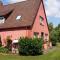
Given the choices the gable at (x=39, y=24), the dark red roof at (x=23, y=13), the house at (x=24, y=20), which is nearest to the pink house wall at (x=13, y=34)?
the house at (x=24, y=20)

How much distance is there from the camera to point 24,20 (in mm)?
30266

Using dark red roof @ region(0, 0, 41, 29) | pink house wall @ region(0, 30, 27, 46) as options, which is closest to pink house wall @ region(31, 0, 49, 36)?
dark red roof @ region(0, 0, 41, 29)

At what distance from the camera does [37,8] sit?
32.5 m

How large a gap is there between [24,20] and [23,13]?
2313 millimetres

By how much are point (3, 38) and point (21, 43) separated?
727 centimetres

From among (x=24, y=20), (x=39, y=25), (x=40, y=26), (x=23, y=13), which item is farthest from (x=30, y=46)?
(x=40, y=26)

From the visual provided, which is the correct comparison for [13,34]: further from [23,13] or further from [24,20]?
[23,13]

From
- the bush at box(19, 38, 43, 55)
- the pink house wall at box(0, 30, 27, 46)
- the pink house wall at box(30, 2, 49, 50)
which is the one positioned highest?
the pink house wall at box(30, 2, 49, 50)

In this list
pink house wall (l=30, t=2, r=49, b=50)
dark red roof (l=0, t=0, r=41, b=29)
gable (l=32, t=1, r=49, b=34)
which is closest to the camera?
dark red roof (l=0, t=0, r=41, b=29)

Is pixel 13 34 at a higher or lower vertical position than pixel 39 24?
lower

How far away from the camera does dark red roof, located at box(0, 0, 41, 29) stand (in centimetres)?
3006

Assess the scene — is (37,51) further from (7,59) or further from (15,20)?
(15,20)

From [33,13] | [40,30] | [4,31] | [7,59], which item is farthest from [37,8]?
[7,59]

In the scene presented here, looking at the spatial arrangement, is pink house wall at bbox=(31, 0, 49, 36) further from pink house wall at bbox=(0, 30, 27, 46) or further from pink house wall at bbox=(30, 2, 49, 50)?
pink house wall at bbox=(0, 30, 27, 46)
